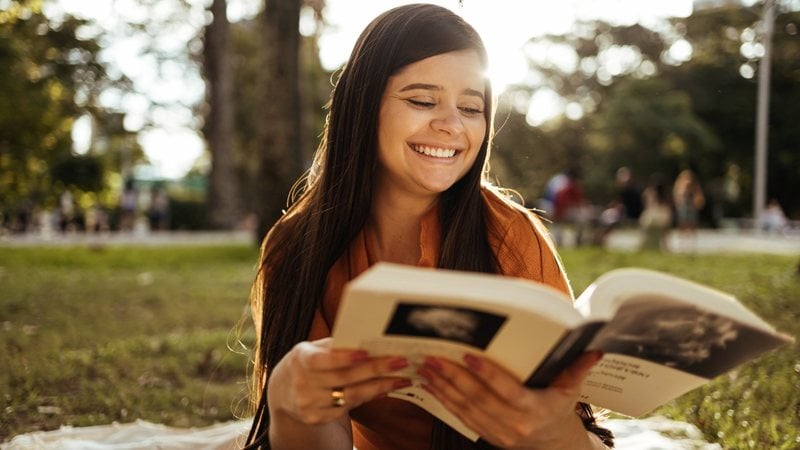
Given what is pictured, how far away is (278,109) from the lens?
463 inches

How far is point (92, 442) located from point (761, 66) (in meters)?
9.46

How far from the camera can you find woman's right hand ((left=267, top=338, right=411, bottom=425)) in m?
1.32

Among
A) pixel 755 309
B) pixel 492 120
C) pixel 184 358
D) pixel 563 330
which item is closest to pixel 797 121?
pixel 755 309

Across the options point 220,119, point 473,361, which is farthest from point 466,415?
point 220,119

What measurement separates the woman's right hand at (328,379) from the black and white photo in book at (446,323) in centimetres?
11

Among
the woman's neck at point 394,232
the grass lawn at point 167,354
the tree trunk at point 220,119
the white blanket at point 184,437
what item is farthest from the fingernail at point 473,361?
the tree trunk at point 220,119

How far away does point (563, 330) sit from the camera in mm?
1169

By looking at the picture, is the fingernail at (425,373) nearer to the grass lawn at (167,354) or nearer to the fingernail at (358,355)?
the fingernail at (358,355)

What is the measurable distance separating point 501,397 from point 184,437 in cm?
188

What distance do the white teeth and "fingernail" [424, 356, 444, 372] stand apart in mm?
716

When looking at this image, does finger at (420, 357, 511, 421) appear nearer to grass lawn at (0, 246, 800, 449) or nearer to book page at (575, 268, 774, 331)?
book page at (575, 268, 774, 331)

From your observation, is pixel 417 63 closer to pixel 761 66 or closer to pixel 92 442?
pixel 92 442

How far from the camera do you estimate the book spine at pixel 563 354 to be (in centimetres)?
122

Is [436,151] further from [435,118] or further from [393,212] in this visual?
[393,212]
